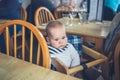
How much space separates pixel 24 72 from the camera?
90 cm

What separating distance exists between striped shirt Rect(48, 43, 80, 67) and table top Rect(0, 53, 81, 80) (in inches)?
17.5

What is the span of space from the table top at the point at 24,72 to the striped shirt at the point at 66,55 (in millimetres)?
444

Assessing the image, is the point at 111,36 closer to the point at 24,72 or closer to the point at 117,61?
the point at 117,61

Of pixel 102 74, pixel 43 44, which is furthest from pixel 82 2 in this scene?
pixel 43 44

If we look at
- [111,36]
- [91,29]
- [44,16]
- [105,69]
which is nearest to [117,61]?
[105,69]

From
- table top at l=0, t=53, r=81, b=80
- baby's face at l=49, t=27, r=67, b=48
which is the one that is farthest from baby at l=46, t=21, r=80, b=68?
table top at l=0, t=53, r=81, b=80

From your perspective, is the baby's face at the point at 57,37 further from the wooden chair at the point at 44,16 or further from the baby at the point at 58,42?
the wooden chair at the point at 44,16

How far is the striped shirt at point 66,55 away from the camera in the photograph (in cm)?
141

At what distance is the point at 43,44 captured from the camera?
3.46 ft

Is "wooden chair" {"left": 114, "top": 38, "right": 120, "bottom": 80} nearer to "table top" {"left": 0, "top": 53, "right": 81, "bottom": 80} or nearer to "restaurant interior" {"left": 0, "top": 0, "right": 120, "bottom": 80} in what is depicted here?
"restaurant interior" {"left": 0, "top": 0, "right": 120, "bottom": 80}

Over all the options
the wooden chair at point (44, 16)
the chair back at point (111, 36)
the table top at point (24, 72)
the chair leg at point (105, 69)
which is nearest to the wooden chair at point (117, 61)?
the chair leg at point (105, 69)

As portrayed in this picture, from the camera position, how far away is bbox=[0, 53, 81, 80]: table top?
0.86 meters

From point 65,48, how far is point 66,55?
0.06 metres

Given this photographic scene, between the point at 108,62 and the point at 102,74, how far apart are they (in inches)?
5.9
